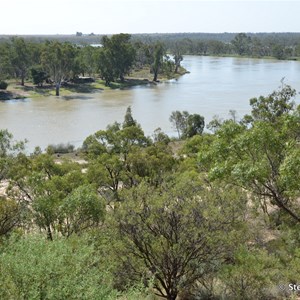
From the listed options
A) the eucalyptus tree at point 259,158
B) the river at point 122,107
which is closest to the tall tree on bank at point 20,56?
the river at point 122,107

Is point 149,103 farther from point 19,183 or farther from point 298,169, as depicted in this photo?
point 298,169

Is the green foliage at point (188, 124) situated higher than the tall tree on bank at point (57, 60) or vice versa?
the tall tree on bank at point (57, 60)

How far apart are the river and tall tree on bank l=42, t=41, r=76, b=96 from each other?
4.02 meters

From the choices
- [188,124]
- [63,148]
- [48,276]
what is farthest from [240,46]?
[48,276]

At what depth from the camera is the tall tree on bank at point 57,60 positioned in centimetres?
5216

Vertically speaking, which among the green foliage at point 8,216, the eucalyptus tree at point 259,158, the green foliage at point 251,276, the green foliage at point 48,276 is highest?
the eucalyptus tree at point 259,158

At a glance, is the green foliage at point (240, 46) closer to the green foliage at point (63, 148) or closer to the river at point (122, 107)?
the river at point (122, 107)

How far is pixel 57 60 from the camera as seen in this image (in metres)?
52.4

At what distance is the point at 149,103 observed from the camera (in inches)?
1831

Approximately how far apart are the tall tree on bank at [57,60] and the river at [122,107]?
402 cm

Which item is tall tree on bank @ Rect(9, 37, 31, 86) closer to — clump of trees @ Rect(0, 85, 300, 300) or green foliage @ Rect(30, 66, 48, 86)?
green foliage @ Rect(30, 66, 48, 86)

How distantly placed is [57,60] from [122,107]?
42.6 ft

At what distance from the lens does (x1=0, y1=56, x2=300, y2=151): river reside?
116 feet

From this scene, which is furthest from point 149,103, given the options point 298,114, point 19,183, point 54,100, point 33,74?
point 298,114
